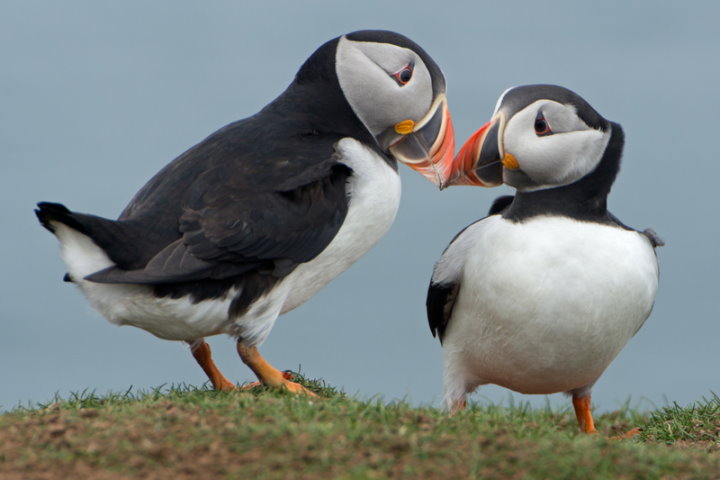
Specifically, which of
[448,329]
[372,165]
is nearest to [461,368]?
[448,329]

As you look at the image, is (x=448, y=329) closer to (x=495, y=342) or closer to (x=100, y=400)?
(x=495, y=342)

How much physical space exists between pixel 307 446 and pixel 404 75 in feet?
10.4

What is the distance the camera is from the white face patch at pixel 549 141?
617cm

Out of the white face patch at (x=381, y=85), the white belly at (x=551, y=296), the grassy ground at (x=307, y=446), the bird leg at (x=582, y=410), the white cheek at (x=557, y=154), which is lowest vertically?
the grassy ground at (x=307, y=446)

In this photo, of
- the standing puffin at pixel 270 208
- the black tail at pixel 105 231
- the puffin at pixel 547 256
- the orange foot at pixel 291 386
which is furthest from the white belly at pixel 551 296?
the black tail at pixel 105 231

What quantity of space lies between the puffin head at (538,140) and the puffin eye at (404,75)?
2.48ft

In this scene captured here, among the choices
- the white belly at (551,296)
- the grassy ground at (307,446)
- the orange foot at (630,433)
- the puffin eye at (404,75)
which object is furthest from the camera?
the puffin eye at (404,75)

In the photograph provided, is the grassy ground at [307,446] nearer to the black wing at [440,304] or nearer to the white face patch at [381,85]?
the black wing at [440,304]

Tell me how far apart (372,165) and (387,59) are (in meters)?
0.83

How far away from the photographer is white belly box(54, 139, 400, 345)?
596 centimetres

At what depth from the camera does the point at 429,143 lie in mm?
6820

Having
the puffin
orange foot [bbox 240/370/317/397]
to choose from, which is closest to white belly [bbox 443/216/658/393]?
the puffin

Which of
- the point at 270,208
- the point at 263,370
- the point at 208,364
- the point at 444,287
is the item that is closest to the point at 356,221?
the point at 270,208

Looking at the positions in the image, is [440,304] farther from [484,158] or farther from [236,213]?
[236,213]
